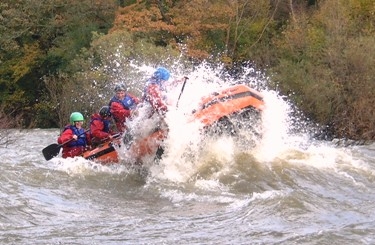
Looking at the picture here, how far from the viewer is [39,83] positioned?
36000mm

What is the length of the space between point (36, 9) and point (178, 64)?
1256 cm

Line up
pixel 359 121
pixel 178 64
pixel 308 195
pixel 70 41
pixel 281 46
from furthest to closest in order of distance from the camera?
pixel 70 41, pixel 281 46, pixel 178 64, pixel 359 121, pixel 308 195

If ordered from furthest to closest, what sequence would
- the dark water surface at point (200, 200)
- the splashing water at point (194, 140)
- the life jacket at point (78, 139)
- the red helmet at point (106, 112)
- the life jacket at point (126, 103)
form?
the life jacket at point (78, 139)
the red helmet at point (106, 112)
the life jacket at point (126, 103)
the splashing water at point (194, 140)
the dark water surface at point (200, 200)

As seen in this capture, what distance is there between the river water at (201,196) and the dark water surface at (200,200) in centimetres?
1

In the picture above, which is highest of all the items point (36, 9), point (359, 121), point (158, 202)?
point (36, 9)

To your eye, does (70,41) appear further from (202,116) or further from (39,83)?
(202,116)

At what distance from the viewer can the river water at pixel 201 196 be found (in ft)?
25.4

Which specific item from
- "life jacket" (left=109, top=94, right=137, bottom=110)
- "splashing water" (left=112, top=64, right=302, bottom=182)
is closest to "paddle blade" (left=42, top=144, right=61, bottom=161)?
"life jacket" (left=109, top=94, right=137, bottom=110)

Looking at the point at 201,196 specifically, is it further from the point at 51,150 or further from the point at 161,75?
the point at 51,150

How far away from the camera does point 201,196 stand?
32.6 feet

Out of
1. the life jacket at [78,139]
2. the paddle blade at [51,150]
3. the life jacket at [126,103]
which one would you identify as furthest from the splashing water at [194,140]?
the paddle blade at [51,150]

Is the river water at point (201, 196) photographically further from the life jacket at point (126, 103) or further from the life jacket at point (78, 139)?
the life jacket at point (126, 103)

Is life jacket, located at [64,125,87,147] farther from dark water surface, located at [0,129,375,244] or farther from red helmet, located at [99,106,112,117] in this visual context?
red helmet, located at [99,106,112,117]

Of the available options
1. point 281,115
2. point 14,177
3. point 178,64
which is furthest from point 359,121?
point 14,177
